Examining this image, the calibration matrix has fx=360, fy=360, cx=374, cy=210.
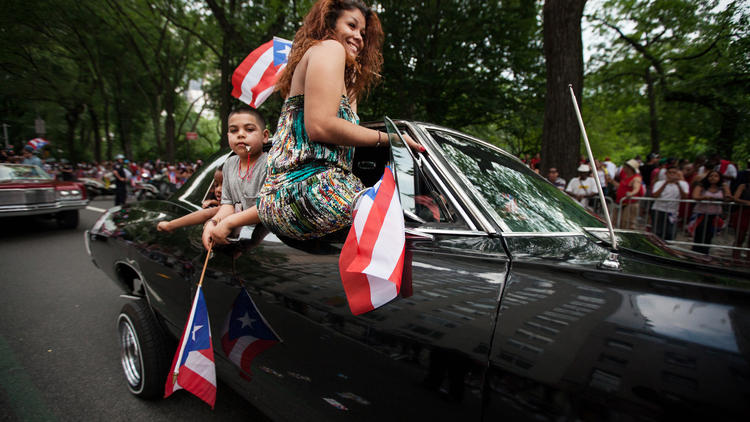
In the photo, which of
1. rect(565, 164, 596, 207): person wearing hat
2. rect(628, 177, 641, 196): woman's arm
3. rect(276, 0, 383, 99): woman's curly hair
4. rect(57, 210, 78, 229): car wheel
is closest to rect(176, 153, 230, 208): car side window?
rect(276, 0, 383, 99): woman's curly hair

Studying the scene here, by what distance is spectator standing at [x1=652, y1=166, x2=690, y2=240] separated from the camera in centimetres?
499

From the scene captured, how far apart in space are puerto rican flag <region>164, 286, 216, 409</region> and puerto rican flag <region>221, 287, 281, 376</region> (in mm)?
130

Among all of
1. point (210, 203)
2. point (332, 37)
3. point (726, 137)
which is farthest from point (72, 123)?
point (726, 137)

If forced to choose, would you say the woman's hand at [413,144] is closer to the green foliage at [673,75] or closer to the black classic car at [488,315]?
the black classic car at [488,315]

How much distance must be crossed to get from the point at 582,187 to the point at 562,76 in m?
1.87

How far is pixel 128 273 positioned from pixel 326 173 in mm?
2329

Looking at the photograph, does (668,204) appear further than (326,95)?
Yes

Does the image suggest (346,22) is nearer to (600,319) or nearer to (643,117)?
(600,319)

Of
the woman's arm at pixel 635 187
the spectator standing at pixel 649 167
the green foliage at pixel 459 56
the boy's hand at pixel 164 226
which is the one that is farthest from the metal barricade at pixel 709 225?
the spectator standing at pixel 649 167

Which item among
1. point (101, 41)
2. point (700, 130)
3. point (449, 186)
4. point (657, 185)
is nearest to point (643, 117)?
point (700, 130)

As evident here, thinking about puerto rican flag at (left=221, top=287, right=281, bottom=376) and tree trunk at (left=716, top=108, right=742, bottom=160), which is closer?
puerto rican flag at (left=221, top=287, right=281, bottom=376)

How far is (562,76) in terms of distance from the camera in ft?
17.8

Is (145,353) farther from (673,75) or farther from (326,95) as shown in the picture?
(673,75)

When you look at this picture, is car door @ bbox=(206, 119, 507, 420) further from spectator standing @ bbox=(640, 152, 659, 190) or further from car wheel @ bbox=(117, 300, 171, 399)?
spectator standing @ bbox=(640, 152, 659, 190)
